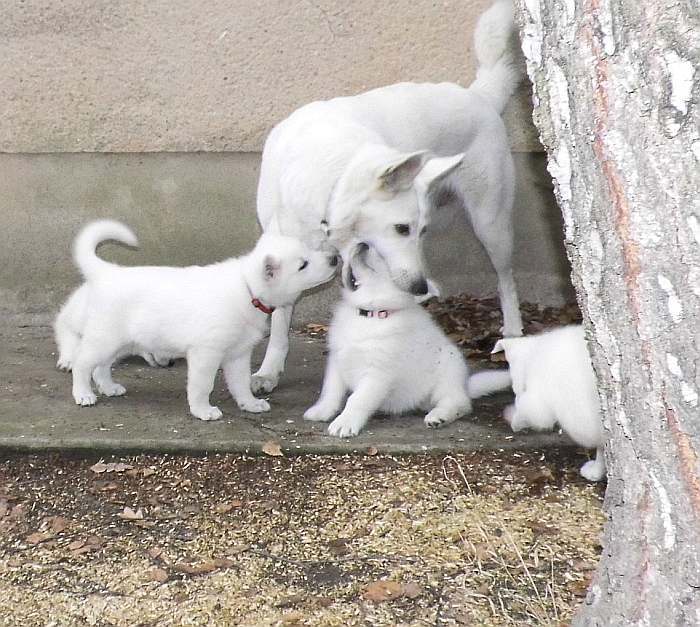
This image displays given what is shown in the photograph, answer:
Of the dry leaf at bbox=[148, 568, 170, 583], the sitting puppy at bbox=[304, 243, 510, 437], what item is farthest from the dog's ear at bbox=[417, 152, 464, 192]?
the dry leaf at bbox=[148, 568, 170, 583]

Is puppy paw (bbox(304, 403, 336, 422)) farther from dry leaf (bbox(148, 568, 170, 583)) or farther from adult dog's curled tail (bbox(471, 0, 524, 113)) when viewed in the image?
adult dog's curled tail (bbox(471, 0, 524, 113))

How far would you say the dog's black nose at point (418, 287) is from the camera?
13.5 ft

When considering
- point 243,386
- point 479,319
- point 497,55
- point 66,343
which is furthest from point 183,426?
point 497,55

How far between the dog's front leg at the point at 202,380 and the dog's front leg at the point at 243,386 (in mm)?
131

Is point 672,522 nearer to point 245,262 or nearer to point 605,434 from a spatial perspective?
point 605,434

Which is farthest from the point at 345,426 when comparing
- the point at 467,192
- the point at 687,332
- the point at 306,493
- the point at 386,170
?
the point at 687,332

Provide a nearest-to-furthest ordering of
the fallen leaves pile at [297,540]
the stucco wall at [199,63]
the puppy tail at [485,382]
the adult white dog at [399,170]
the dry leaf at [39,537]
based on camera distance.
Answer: the fallen leaves pile at [297,540]
the dry leaf at [39,537]
the adult white dog at [399,170]
the puppy tail at [485,382]
the stucco wall at [199,63]

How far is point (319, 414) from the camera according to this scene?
4.29 meters

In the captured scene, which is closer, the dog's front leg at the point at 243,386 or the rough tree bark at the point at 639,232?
the rough tree bark at the point at 639,232

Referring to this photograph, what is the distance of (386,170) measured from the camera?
4.07 meters

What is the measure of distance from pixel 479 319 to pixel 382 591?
342 centimetres

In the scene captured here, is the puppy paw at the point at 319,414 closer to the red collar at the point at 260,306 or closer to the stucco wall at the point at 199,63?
the red collar at the point at 260,306

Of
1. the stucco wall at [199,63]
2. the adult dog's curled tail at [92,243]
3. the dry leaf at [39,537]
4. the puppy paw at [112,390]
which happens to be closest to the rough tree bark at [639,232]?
the dry leaf at [39,537]

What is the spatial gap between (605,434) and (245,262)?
8.01 feet
